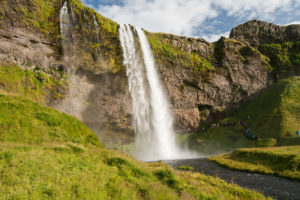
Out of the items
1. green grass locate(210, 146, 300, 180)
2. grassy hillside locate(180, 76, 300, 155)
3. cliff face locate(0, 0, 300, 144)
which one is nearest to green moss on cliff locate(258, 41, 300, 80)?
cliff face locate(0, 0, 300, 144)

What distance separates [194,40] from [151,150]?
42316mm

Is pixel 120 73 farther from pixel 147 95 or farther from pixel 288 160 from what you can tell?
pixel 288 160

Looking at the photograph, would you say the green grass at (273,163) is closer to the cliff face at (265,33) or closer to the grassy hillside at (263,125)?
the grassy hillside at (263,125)

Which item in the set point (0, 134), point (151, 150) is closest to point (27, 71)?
point (0, 134)

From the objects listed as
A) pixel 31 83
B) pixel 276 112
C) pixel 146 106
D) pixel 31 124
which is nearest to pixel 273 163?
pixel 31 124

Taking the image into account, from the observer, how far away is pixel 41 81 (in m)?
34.6

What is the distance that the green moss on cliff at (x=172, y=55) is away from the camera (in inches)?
2113

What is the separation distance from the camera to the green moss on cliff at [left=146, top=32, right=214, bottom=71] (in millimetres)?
53675

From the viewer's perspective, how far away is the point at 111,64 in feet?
143

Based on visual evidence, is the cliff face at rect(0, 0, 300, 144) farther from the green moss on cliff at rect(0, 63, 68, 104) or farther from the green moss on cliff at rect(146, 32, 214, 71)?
the green moss on cliff at rect(0, 63, 68, 104)

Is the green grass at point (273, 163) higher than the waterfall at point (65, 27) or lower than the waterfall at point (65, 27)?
lower

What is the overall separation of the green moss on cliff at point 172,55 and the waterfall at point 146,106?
504 cm

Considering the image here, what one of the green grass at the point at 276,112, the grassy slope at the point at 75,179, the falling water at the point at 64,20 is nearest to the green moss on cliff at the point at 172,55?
the green grass at the point at 276,112

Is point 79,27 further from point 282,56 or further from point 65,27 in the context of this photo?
point 282,56
